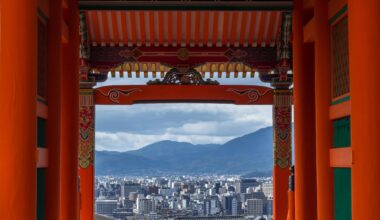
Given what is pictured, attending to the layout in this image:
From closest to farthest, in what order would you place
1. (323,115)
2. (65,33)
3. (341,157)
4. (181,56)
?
(341,157)
(323,115)
(65,33)
(181,56)

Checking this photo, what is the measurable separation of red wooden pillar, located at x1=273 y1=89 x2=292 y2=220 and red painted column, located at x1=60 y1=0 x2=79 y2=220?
3581 mm

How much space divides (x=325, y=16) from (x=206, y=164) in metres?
54.4

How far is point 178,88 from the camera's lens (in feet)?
33.3

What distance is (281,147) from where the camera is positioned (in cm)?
1022

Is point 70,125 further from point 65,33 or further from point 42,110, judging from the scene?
point 42,110

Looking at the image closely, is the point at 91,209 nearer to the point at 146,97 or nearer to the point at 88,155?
the point at 88,155

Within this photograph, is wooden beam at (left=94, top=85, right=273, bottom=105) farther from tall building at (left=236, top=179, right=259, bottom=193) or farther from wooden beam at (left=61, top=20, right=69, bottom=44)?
A: tall building at (left=236, top=179, right=259, bottom=193)

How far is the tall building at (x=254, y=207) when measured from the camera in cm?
1686

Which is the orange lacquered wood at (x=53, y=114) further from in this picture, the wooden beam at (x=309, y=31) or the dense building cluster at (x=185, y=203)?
the dense building cluster at (x=185, y=203)
